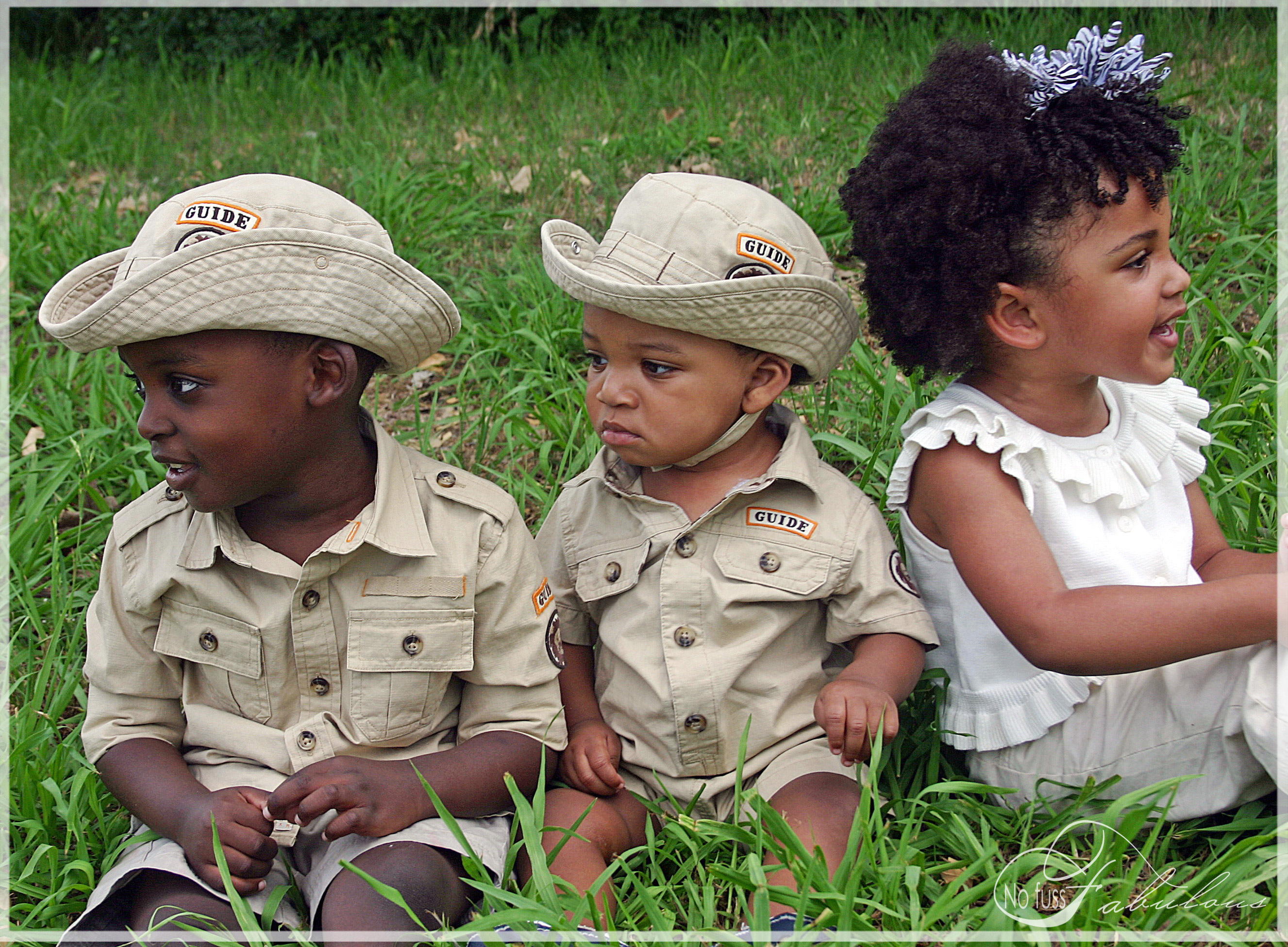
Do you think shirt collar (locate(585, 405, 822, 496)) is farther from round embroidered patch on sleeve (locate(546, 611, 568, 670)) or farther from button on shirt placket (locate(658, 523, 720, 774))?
round embroidered patch on sleeve (locate(546, 611, 568, 670))

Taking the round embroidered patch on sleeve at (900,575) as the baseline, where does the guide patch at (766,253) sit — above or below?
above

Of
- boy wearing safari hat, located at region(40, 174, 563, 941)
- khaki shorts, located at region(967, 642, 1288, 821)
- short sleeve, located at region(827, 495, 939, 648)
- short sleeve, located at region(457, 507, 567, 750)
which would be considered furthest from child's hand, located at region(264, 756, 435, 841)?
khaki shorts, located at region(967, 642, 1288, 821)

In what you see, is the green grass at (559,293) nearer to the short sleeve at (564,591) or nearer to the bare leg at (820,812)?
the bare leg at (820,812)

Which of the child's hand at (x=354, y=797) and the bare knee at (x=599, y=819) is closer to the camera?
the child's hand at (x=354, y=797)

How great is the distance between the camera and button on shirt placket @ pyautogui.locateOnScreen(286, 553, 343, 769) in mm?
2129

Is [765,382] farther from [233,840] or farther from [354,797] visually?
[233,840]

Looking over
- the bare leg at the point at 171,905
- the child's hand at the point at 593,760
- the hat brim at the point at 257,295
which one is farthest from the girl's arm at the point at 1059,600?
the bare leg at the point at 171,905

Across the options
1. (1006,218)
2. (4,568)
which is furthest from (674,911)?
(4,568)

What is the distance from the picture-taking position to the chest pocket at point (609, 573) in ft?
7.68

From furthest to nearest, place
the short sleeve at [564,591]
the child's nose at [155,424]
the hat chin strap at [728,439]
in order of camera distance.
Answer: the short sleeve at [564,591], the hat chin strap at [728,439], the child's nose at [155,424]

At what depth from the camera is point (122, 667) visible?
2.22 meters

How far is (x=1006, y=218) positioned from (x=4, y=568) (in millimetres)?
2601

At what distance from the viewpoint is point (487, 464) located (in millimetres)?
3432

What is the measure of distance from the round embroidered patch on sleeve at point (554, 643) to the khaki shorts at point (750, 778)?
0.29 meters
